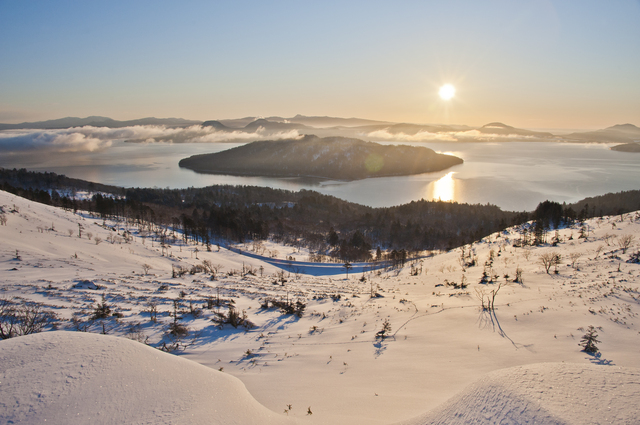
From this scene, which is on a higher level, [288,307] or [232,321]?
[232,321]

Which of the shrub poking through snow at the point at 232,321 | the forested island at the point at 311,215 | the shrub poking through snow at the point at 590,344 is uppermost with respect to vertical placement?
the shrub poking through snow at the point at 590,344

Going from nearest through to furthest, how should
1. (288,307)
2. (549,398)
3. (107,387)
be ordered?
A: 1. (549,398)
2. (107,387)
3. (288,307)

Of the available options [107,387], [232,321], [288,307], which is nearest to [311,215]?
[288,307]

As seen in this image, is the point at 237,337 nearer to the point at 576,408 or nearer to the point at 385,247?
the point at 576,408

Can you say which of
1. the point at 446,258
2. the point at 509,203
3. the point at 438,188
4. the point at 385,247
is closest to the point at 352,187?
the point at 438,188

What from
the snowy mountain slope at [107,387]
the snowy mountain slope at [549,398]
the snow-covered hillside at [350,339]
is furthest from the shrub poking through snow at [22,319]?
the snowy mountain slope at [549,398]

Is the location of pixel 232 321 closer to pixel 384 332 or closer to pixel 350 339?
pixel 350 339

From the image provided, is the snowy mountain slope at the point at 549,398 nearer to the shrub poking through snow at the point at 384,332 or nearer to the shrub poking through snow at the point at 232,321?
the shrub poking through snow at the point at 384,332
